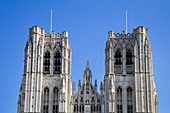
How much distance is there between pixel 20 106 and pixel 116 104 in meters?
14.7

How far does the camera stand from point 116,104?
208 ft

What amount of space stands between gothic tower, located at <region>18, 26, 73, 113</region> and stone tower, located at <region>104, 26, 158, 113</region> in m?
6.30

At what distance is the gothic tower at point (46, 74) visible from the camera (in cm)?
6341

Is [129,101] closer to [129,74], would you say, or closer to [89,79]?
[129,74]

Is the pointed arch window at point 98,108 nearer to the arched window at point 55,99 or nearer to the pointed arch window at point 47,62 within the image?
the arched window at point 55,99

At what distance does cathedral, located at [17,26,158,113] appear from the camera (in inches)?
2490

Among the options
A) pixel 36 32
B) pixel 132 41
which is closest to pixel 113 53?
pixel 132 41

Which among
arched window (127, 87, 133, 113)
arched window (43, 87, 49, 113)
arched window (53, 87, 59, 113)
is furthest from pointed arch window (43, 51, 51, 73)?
arched window (127, 87, 133, 113)

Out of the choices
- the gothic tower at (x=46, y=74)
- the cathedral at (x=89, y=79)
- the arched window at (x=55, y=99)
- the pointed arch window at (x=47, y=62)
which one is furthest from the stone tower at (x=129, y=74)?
the pointed arch window at (x=47, y=62)

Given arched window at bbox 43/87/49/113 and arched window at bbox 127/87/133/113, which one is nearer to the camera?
arched window at bbox 127/87/133/113

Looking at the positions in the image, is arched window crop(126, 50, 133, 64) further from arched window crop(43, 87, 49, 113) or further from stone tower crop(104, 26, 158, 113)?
arched window crop(43, 87, 49, 113)

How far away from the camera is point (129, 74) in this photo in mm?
65188

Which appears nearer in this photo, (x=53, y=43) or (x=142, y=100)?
(x=142, y=100)

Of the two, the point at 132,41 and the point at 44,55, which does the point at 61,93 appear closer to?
the point at 44,55
